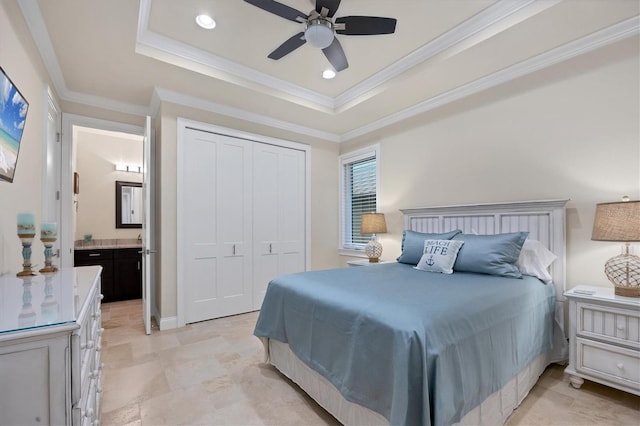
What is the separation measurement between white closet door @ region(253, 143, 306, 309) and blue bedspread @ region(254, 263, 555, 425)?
1.77m

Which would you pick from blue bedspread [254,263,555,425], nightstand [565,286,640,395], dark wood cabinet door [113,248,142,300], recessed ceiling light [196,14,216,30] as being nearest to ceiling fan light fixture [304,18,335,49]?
recessed ceiling light [196,14,216,30]

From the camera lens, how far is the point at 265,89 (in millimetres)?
3449

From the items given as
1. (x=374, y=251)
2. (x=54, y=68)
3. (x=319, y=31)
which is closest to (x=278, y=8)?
(x=319, y=31)

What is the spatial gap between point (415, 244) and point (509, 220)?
3.04ft

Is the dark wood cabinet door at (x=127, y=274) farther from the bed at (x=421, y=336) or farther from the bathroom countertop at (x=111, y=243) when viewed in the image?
the bed at (x=421, y=336)

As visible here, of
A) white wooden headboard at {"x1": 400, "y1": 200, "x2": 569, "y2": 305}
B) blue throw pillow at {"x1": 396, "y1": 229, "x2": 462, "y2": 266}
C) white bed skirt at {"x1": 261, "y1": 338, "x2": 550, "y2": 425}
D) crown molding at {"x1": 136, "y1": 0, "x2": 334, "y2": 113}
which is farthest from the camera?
blue throw pillow at {"x1": 396, "y1": 229, "x2": 462, "y2": 266}

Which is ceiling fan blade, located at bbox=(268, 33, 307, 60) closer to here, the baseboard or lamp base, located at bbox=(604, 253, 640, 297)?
lamp base, located at bbox=(604, 253, 640, 297)

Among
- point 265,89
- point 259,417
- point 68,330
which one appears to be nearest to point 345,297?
point 259,417

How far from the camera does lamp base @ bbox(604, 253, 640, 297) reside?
2.03 metres

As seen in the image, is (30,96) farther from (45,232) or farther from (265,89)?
(265,89)

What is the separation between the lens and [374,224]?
404cm

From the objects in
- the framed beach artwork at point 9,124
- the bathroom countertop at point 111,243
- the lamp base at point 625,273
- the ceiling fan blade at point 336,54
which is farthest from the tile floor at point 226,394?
the ceiling fan blade at point 336,54

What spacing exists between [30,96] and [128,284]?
3337mm

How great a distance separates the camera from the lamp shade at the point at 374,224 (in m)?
4.04
